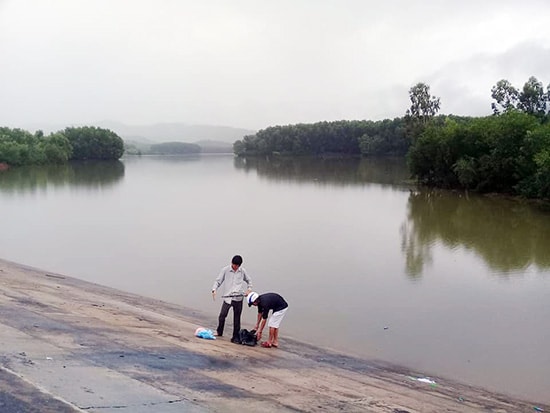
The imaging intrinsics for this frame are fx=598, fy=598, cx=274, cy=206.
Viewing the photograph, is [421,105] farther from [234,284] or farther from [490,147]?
[234,284]

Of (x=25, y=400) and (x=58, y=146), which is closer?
(x=25, y=400)

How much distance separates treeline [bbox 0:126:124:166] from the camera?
306 ft

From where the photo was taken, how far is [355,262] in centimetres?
2136

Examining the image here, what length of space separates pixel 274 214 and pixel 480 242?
12.2 m

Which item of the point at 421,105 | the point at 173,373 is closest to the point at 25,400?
the point at 173,373

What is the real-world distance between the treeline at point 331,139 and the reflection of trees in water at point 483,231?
241 ft

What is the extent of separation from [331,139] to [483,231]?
10578 cm

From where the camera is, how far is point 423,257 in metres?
22.8

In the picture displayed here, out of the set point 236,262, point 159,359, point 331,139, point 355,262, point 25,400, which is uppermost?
point 331,139

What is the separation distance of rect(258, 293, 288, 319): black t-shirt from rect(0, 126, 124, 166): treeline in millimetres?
89423

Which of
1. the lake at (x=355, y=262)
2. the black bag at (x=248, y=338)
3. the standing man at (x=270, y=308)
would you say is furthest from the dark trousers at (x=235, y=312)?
the lake at (x=355, y=262)

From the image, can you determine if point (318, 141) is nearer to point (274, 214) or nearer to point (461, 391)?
point (274, 214)

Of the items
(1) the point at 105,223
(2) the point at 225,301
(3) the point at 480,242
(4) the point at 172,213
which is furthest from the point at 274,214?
(2) the point at 225,301

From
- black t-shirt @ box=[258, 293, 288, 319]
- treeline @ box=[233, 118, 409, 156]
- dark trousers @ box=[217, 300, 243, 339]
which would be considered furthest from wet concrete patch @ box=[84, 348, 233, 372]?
treeline @ box=[233, 118, 409, 156]
